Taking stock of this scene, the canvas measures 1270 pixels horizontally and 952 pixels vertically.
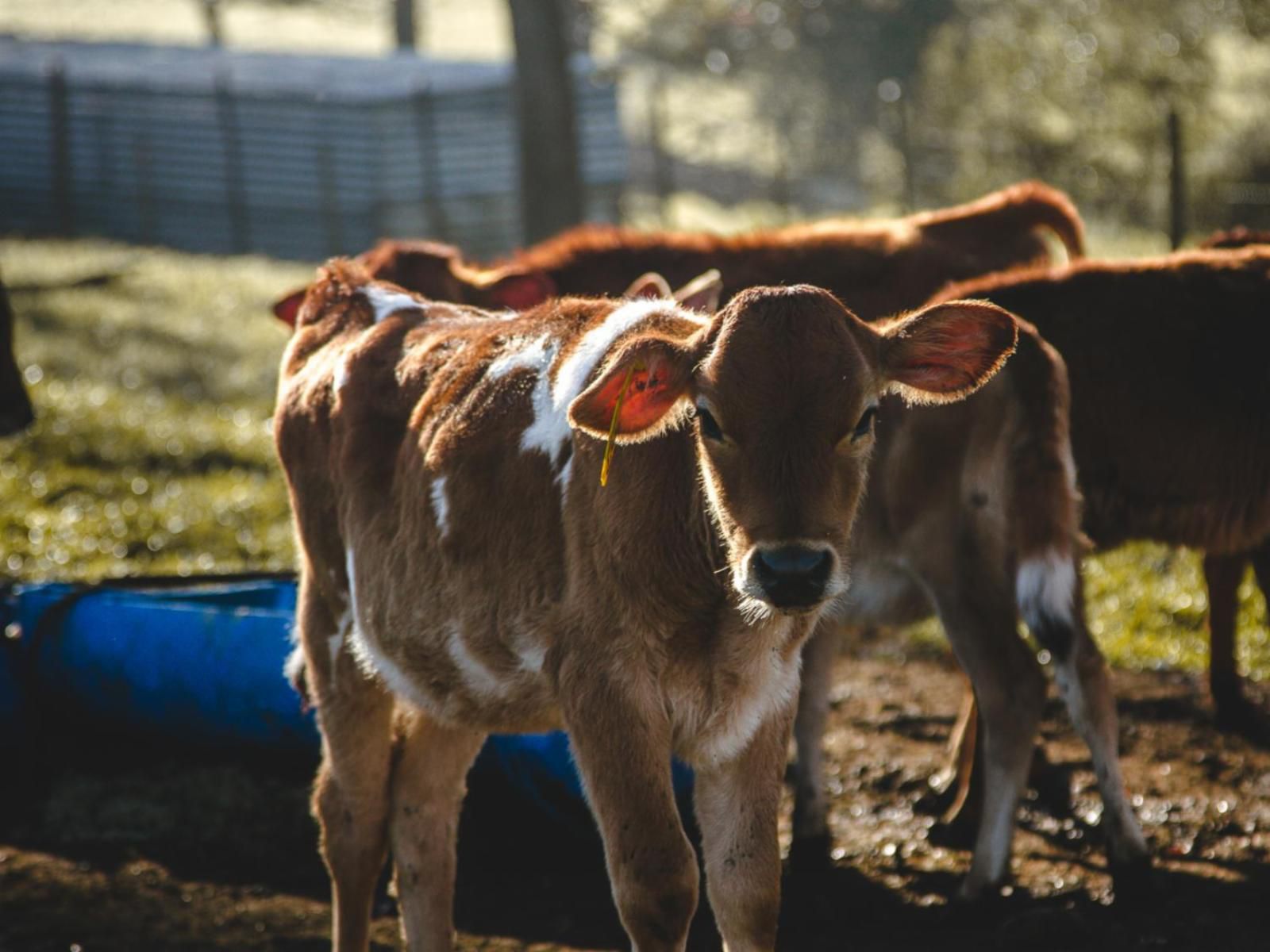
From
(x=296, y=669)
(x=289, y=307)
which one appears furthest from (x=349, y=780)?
(x=289, y=307)

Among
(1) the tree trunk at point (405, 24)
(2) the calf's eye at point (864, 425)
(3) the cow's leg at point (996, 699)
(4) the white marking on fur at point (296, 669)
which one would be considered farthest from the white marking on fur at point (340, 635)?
(1) the tree trunk at point (405, 24)

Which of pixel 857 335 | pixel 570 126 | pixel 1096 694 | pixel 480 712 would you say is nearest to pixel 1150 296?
pixel 1096 694

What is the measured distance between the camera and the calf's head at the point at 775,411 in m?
3.34

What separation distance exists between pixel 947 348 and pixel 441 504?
1.33 metres

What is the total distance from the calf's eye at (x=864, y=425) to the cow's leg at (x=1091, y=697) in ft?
5.77

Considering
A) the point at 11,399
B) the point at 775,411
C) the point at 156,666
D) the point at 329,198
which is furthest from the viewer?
the point at 329,198

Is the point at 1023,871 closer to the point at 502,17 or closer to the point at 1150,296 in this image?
the point at 1150,296

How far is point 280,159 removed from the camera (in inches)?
999

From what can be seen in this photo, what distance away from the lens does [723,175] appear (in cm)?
3359

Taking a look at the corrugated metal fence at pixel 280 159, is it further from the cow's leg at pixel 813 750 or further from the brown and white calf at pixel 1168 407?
the cow's leg at pixel 813 750

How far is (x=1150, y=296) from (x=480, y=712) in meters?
3.38

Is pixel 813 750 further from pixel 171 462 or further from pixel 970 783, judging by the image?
pixel 171 462

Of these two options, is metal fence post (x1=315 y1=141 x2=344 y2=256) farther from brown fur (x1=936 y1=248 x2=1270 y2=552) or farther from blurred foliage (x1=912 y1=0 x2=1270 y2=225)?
brown fur (x1=936 y1=248 x2=1270 y2=552)

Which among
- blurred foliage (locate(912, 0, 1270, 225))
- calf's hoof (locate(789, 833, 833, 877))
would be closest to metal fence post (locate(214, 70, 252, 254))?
blurred foliage (locate(912, 0, 1270, 225))
